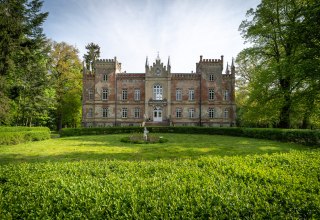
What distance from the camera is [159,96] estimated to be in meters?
37.3

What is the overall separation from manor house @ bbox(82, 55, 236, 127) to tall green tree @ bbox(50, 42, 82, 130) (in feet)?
13.5

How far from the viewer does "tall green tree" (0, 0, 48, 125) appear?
21.3m

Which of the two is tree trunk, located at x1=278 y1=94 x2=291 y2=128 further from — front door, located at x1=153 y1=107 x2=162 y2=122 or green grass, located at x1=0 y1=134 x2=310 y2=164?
front door, located at x1=153 y1=107 x2=162 y2=122

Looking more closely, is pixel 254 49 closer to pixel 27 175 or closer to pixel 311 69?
pixel 311 69

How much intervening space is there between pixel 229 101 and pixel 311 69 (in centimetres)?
2335

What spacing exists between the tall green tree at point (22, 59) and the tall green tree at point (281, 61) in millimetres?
26390

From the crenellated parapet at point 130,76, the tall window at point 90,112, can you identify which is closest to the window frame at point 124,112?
the tall window at point 90,112

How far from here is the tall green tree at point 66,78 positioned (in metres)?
38.0

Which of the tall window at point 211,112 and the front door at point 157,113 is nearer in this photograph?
the tall window at point 211,112

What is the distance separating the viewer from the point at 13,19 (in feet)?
69.9

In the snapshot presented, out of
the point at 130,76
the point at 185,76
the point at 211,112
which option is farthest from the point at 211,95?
the point at 130,76

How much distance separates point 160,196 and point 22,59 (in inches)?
1135

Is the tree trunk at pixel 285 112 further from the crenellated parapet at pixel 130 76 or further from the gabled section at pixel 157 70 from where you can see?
the crenellated parapet at pixel 130 76

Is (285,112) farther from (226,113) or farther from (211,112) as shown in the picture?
(211,112)
